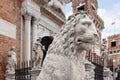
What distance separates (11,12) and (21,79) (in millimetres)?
2716

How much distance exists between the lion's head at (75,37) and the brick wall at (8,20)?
6047 mm

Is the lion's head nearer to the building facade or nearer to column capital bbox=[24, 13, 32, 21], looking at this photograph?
the building facade

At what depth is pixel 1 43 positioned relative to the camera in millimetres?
8883

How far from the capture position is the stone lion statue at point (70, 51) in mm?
2859

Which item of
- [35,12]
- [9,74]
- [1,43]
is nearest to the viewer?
[9,74]

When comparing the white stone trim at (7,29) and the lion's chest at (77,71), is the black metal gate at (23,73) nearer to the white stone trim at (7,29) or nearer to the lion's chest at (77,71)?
the white stone trim at (7,29)

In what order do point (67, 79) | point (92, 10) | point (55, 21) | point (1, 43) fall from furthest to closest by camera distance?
point (92, 10), point (55, 21), point (1, 43), point (67, 79)

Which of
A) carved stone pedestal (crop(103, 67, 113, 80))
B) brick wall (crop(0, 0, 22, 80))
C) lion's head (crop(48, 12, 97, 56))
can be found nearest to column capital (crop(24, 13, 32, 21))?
brick wall (crop(0, 0, 22, 80))

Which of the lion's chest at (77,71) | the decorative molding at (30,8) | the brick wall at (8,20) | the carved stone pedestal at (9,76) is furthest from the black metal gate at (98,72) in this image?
the lion's chest at (77,71)

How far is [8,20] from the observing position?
9.39 meters

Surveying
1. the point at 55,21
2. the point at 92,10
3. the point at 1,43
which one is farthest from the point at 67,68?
the point at 92,10

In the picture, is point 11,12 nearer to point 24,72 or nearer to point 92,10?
point 24,72

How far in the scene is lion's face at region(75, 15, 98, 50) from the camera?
285cm

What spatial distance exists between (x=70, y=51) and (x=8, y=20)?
22.3ft
